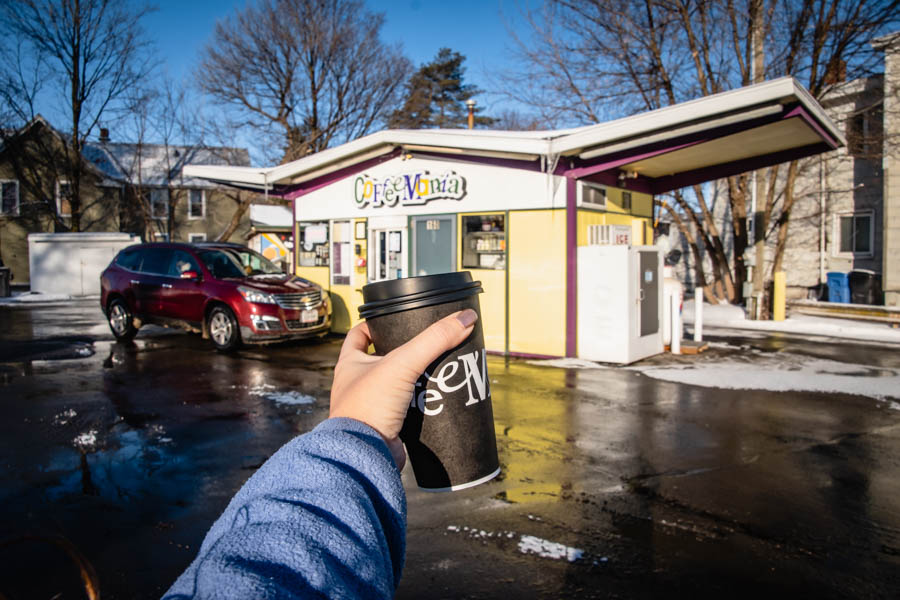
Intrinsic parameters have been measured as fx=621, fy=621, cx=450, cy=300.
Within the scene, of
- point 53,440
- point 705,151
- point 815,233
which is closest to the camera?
point 53,440

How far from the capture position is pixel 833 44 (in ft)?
Result: 49.2

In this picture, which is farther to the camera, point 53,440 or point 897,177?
point 897,177

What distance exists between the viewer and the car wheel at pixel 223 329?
11.0 meters

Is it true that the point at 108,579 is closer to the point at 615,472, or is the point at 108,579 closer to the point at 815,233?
the point at 615,472

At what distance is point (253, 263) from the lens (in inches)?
491

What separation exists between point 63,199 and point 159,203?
4.61 meters

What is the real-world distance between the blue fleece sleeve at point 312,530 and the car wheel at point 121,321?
12927mm

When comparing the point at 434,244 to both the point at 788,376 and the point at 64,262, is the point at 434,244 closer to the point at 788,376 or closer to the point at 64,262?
the point at 788,376

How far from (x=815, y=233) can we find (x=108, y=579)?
24411 millimetres

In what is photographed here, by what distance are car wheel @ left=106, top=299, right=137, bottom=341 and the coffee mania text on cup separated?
41.2ft

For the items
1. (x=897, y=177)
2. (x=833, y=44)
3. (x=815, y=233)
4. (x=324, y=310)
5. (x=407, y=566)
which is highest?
(x=833, y=44)

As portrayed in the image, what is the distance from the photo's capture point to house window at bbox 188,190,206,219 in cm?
3591

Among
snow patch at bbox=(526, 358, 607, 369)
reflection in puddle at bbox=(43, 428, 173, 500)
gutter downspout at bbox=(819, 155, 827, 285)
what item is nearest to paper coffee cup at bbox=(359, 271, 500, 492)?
reflection in puddle at bbox=(43, 428, 173, 500)

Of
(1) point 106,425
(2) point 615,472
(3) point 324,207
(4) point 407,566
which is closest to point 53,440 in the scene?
(1) point 106,425
